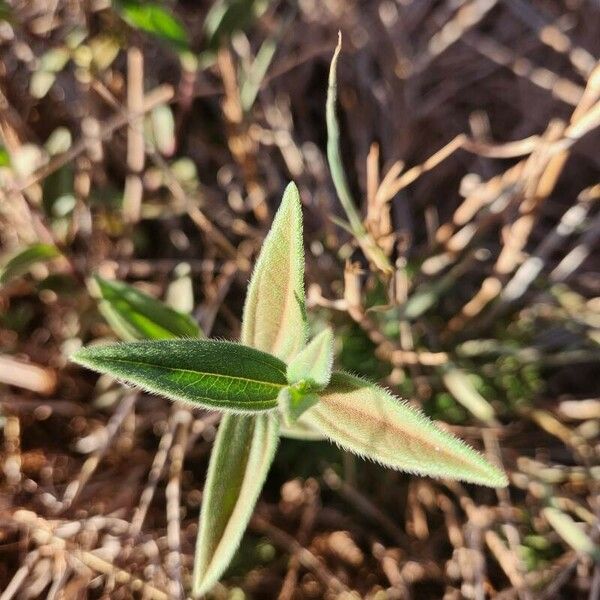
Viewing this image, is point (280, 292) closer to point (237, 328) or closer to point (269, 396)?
point (269, 396)

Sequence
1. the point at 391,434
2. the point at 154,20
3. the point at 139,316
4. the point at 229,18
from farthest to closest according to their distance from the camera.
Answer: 1. the point at 229,18
2. the point at 154,20
3. the point at 139,316
4. the point at 391,434

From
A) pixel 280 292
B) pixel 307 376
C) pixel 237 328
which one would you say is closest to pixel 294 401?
pixel 307 376

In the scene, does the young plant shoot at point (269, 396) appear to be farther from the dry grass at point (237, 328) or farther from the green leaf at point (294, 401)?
the dry grass at point (237, 328)

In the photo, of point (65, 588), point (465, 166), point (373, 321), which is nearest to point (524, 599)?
point (373, 321)

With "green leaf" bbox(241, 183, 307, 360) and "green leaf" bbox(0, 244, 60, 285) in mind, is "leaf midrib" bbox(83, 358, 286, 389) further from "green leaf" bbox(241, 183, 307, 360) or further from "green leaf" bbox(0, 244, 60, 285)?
"green leaf" bbox(0, 244, 60, 285)

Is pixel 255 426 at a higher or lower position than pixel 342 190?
lower
